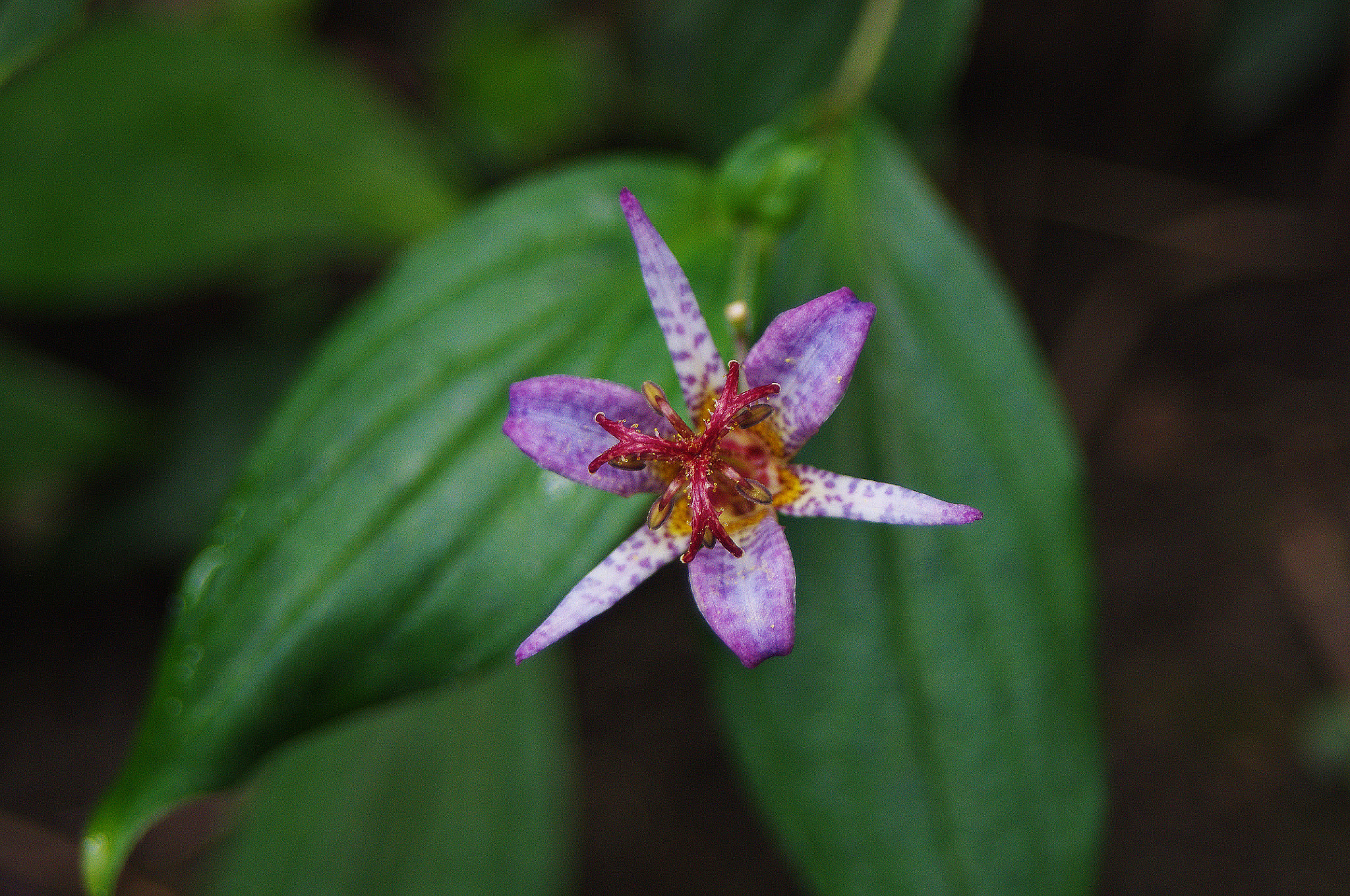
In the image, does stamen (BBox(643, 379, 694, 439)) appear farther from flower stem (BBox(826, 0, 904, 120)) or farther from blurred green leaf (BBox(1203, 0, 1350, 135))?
blurred green leaf (BBox(1203, 0, 1350, 135))

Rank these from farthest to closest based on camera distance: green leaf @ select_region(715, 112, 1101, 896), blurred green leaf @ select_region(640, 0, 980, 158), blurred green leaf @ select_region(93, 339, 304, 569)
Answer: blurred green leaf @ select_region(93, 339, 304, 569), blurred green leaf @ select_region(640, 0, 980, 158), green leaf @ select_region(715, 112, 1101, 896)

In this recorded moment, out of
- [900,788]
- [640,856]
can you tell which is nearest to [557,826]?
[640,856]

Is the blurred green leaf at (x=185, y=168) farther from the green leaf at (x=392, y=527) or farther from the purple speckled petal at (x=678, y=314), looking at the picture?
the purple speckled petal at (x=678, y=314)

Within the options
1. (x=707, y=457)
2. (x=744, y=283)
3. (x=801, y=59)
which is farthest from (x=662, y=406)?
(x=801, y=59)

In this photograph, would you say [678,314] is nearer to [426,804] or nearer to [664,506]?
[664,506]

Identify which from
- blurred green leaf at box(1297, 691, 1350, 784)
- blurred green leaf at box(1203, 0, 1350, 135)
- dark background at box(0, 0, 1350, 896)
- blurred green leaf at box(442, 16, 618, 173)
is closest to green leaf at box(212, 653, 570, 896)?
dark background at box(0, 0, 1350, 896)

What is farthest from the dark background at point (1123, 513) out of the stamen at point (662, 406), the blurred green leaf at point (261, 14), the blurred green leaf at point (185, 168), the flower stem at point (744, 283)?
the stamen at point (662, 406)
